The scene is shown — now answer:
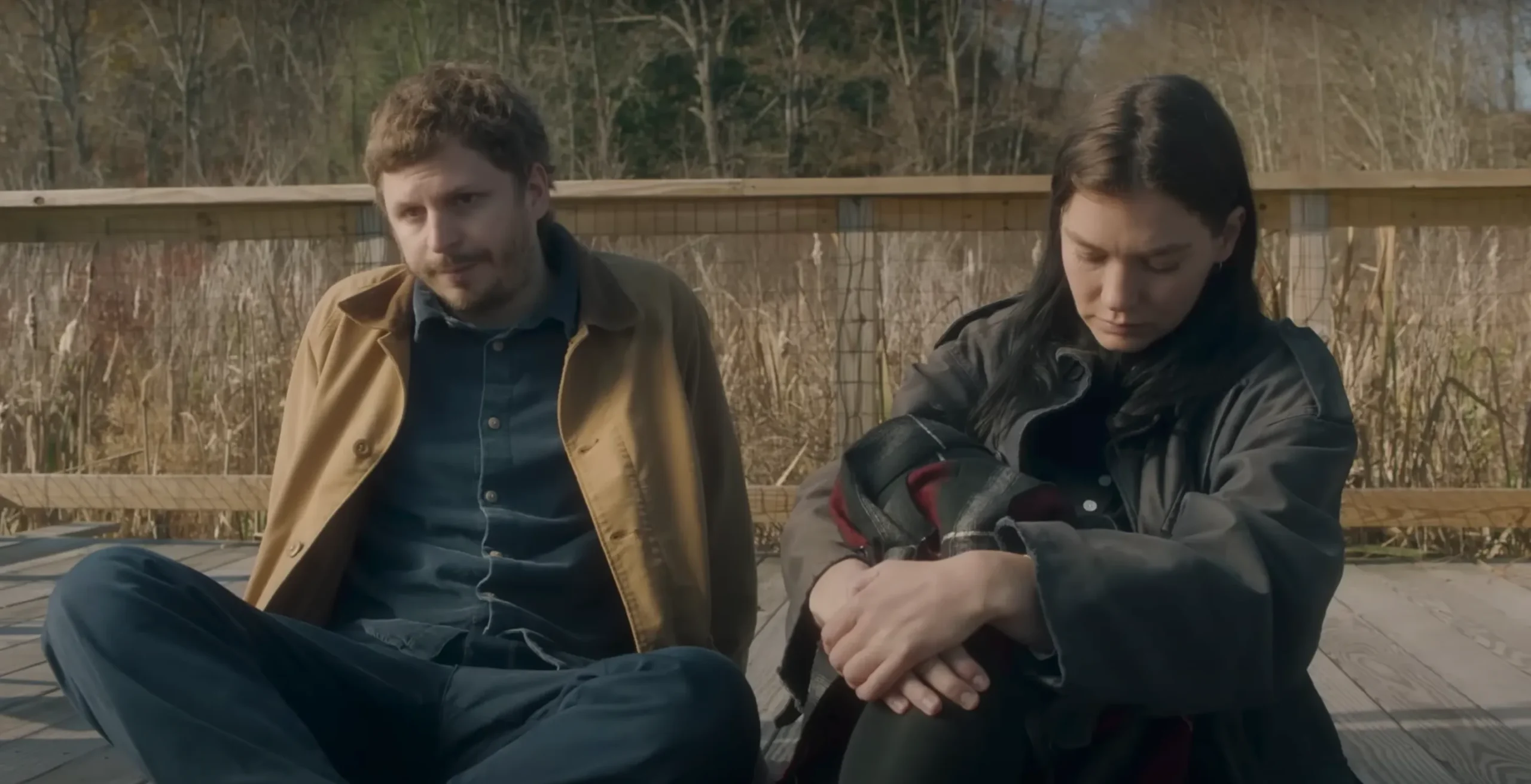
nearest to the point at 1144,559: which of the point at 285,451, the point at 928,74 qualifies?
the point at 285,451

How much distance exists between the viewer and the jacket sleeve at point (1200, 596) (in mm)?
1402

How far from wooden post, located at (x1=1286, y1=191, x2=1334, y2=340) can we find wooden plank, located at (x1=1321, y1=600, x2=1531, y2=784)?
3.85 feet

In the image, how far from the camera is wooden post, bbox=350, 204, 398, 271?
4.41 meters

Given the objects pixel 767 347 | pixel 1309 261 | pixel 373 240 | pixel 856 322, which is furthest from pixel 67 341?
pixel 1309 261

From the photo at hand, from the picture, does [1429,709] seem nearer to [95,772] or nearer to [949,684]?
[949,684]

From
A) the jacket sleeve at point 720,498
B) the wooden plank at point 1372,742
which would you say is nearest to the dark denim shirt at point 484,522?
the jacket sleeve at point 720,498

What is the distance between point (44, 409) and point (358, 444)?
143 inches

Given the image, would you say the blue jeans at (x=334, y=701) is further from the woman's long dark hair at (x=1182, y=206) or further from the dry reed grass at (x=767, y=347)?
the dry reed grass at (x=767, y=347)

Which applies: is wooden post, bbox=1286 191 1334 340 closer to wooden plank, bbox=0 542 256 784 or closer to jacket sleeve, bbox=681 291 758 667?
jacket sleeve, bbox=681 291 758 667

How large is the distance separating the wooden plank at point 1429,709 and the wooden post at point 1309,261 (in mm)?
1173

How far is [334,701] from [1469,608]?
2578 mm

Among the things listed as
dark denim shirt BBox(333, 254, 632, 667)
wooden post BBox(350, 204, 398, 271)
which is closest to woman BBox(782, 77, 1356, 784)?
dark denim shirt BBox(333, 254, 632, 667)

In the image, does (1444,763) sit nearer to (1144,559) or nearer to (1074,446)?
(1074,446)

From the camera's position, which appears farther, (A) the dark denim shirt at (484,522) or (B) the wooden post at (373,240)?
(B) the wooden post at (373,240)
